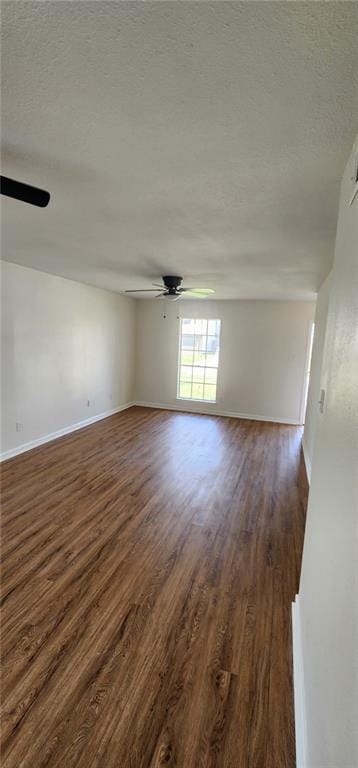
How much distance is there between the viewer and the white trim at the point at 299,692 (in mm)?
1190

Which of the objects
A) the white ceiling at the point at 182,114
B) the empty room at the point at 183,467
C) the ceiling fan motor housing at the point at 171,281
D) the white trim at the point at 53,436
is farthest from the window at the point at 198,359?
the white ceiling at the point at 182,114

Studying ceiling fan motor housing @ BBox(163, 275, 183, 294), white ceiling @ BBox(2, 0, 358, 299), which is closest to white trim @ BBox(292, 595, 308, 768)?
white ceiling @ BBox(2, 0, 358, 299)

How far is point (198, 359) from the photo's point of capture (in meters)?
6.78

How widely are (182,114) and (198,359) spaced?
5656 mm

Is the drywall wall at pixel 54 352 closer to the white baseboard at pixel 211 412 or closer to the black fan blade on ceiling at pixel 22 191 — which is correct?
the white baseboard at pixel 211 412

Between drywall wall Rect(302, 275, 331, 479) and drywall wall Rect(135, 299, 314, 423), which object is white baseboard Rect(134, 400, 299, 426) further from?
drywall wall Rect(302, 275, 331, 479)

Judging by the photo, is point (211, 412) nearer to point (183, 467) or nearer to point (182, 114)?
point (183, 467)

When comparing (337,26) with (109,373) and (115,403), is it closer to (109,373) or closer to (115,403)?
(109,373)

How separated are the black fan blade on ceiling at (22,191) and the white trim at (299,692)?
95.4 inches

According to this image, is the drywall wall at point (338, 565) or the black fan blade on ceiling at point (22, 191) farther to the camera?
the black fan blade on ceiling at point (22, 191)

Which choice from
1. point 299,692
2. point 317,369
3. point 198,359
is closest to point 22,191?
point 299,692

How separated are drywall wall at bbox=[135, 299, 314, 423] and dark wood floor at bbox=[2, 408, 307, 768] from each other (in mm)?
2797

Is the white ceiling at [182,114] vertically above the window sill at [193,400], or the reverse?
the white ceiling at [182,114]

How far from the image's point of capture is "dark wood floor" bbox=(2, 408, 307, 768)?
1.26 metres
